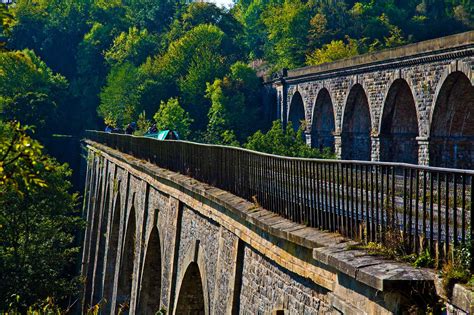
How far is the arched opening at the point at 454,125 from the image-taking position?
26078 millimetres

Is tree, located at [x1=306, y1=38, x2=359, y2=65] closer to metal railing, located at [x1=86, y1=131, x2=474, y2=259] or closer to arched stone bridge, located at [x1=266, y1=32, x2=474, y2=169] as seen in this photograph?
arched stone bridge, located at [x1=266, y1=32, x2=474, y2=169]

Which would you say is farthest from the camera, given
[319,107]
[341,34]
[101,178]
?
[341,34]

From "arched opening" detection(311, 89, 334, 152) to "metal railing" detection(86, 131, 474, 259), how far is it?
29.3m

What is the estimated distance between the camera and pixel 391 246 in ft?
23.2

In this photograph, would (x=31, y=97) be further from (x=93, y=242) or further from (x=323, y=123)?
(x=93, y=242)

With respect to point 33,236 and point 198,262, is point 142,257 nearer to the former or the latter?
point 198,262

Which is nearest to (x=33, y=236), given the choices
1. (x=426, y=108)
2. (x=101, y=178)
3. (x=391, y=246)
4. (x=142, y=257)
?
(x=101, y=178)

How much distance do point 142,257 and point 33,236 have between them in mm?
13611

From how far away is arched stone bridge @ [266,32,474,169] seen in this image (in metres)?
26.1

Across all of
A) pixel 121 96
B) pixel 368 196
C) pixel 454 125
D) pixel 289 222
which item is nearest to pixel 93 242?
pixel 454 125

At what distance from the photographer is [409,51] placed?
2883 centimetres

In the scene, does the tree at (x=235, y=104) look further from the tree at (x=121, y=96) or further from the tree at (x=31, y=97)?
the tree at (x=31, y=97)

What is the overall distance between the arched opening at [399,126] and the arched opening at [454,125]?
3909 millimetres

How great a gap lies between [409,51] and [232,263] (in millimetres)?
19123
